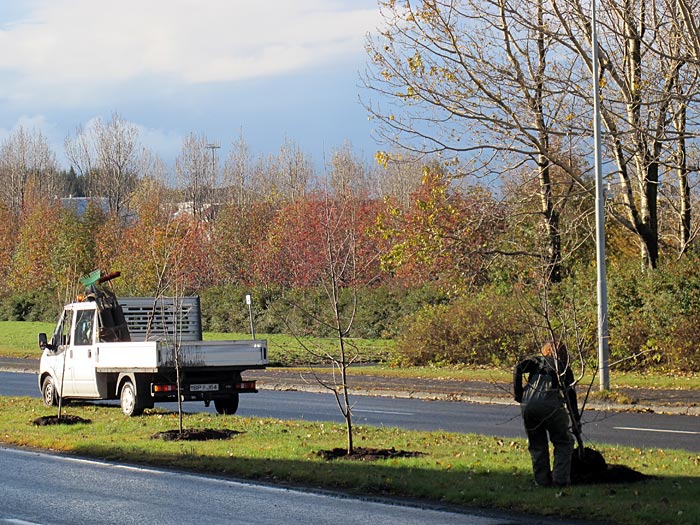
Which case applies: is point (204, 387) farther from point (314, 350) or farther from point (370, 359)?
point (370, 359)

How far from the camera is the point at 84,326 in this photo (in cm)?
2066

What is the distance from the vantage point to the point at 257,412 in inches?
806

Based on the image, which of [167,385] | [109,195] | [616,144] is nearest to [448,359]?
[616,144]

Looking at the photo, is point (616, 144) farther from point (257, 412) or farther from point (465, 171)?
point (257, 412)

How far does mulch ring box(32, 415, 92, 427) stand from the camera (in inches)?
695

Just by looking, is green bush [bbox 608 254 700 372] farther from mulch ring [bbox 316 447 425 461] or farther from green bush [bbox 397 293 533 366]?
mulch ring [bbox 316 447 425 461]

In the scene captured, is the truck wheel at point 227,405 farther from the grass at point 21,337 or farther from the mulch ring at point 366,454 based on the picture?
the grass at point 21,337

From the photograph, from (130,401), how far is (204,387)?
1.32 meters

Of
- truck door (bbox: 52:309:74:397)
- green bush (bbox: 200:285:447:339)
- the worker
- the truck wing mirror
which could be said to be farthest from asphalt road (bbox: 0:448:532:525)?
green bush (bbox: 200:285:447:339)

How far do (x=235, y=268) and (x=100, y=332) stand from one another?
41693mm

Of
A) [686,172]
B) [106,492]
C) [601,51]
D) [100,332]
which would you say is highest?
[601,51]

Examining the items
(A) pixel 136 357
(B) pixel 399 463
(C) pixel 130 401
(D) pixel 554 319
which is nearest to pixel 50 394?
(C) pixel 130 401

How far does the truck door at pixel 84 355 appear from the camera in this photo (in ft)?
66.4

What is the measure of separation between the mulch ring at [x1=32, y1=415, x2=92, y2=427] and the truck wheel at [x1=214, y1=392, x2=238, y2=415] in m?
2.64
